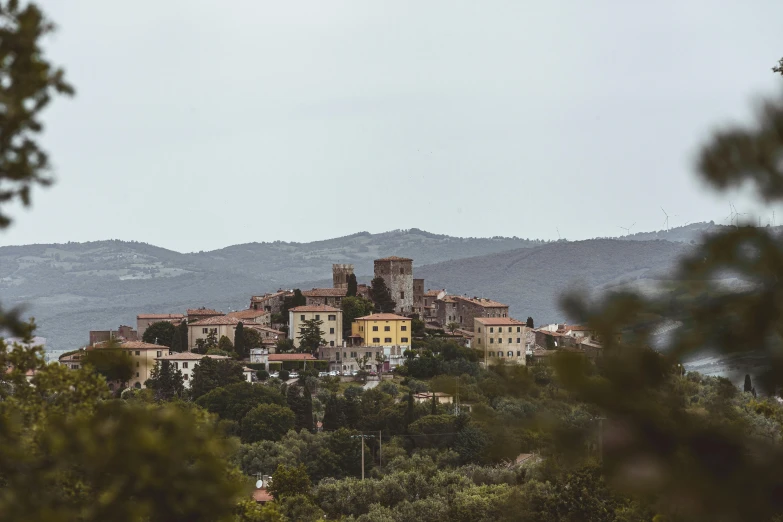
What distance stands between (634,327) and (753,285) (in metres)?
0.41

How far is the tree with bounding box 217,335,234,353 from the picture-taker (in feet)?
230

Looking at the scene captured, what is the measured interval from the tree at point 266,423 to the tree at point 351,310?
1722 cm

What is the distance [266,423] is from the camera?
5559 cm

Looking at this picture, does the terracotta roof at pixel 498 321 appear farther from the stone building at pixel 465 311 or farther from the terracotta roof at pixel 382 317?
the terracotta roof at pixel 382 317

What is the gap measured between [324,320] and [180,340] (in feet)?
27.8

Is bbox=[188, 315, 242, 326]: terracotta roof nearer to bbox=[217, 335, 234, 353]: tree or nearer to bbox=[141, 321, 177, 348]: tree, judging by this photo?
bbox=[141, 321, 177, 348]: tree

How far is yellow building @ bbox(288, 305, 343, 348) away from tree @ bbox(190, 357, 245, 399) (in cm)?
883

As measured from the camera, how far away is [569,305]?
3.71 meters

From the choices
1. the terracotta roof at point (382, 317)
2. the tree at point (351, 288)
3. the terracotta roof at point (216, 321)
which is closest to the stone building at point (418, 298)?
the tree at point (351, 288)

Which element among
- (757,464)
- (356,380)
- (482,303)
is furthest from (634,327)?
(482,303)

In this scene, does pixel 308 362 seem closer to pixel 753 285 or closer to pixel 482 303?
pixel 482 303

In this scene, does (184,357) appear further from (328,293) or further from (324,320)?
(328,293)

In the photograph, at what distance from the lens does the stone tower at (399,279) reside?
80.1m

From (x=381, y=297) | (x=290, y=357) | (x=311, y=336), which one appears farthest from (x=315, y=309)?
(x=381, y=297)
